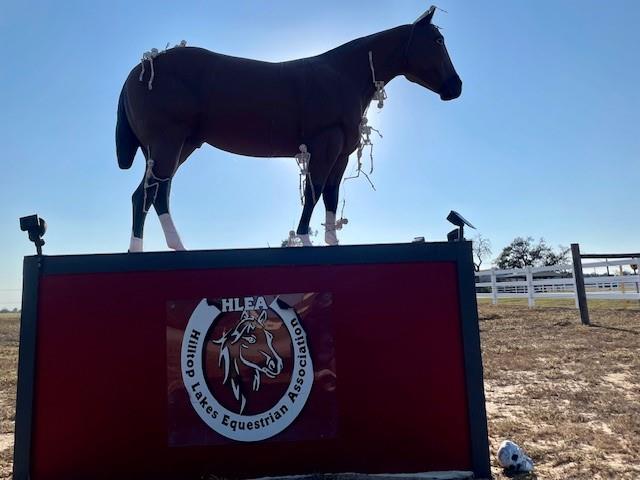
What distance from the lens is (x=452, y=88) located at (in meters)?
3.12

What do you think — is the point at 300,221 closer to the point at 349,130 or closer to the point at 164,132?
the point at 349,130

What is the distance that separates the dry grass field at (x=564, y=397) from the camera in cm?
286

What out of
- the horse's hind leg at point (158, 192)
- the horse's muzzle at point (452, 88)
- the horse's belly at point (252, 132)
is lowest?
the horse's hind leg at point (158, 192)

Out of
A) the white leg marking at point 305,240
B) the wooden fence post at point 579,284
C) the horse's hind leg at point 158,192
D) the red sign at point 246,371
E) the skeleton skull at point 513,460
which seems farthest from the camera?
the wooden fence post at point 579,284

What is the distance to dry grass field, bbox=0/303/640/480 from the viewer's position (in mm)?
2859

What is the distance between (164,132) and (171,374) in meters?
1.28

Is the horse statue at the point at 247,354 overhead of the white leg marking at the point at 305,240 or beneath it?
beneath

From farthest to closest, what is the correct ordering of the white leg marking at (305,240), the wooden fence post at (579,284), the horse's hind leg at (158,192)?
1. the wooden fence post at (579,284)
2. the white leg marking at (305,240)
3. the horse's hind leg at (158,192)

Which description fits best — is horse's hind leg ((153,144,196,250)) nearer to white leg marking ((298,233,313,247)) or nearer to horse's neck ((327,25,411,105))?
white leg marking ((298,233,313,247))

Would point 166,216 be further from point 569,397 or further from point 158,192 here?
point 569,397

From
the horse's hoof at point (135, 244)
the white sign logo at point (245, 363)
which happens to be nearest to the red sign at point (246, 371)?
the white sign logo at point (245, 363)

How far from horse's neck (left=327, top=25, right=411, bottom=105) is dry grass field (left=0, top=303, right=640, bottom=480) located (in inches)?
91.4

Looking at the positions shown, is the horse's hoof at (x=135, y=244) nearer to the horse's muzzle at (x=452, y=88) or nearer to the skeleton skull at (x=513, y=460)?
the horse's muzzle at (x=452, y=88)

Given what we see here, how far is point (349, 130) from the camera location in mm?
2965
